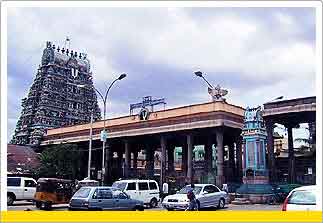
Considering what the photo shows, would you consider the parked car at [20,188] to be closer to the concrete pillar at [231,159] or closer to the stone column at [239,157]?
the stone column at [239,157]

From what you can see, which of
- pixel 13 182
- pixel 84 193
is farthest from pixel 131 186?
pixel 13 182

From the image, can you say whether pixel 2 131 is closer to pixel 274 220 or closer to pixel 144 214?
pixel 144 214

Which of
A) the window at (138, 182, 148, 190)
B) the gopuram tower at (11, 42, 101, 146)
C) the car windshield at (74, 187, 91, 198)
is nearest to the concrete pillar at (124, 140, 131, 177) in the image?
the window at (138, 182, 148, 190)

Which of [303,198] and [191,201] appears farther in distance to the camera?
[191,201]

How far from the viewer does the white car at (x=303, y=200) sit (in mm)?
9336

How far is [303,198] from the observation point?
9570 millimetres

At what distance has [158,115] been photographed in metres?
28.2

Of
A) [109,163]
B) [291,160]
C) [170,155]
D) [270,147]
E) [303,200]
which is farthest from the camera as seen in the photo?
[170,155]

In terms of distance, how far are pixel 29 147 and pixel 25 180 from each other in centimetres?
1613

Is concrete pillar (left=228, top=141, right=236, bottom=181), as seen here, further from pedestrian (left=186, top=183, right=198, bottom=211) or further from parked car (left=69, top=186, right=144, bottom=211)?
parked car (left=69, top=186, right=144, bottom=211)

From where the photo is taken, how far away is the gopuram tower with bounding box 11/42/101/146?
47.2 m

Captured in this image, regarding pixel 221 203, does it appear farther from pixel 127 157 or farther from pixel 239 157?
pixel 127 157

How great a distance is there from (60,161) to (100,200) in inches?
694

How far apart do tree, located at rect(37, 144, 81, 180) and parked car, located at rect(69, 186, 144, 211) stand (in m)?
16.4
